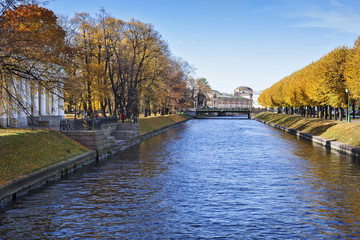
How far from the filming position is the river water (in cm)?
1297

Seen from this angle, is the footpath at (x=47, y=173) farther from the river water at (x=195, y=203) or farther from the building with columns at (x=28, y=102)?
the building with columns at (x=28, y=102)

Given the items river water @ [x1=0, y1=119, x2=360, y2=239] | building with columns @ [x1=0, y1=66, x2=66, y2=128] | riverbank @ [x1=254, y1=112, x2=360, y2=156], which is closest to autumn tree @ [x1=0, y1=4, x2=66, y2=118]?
building with columns @ [x1=0, y1=66, x2=66, y2=128]

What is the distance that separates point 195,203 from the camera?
655 inches

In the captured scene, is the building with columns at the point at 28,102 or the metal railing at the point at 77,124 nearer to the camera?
the building with columns at the point at 28,102

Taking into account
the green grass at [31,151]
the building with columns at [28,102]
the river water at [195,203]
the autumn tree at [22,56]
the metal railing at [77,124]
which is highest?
the autumn tree at [22,56]

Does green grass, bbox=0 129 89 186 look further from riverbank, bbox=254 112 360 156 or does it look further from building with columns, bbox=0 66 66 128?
riverbank, bbox=254 112 360 156

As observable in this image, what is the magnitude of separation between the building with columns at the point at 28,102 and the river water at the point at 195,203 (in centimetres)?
417

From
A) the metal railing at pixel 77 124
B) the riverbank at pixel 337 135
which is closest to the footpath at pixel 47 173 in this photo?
the metal railing at pixel 77 124

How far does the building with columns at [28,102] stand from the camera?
59.4ft

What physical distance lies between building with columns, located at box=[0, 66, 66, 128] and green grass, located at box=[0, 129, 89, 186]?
125cm

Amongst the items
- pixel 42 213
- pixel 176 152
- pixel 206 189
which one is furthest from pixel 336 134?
pixel 42 213

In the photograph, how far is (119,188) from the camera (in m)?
19.8

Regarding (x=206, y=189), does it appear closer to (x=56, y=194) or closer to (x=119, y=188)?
(x=119, y=188)

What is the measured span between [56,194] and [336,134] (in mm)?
33711
